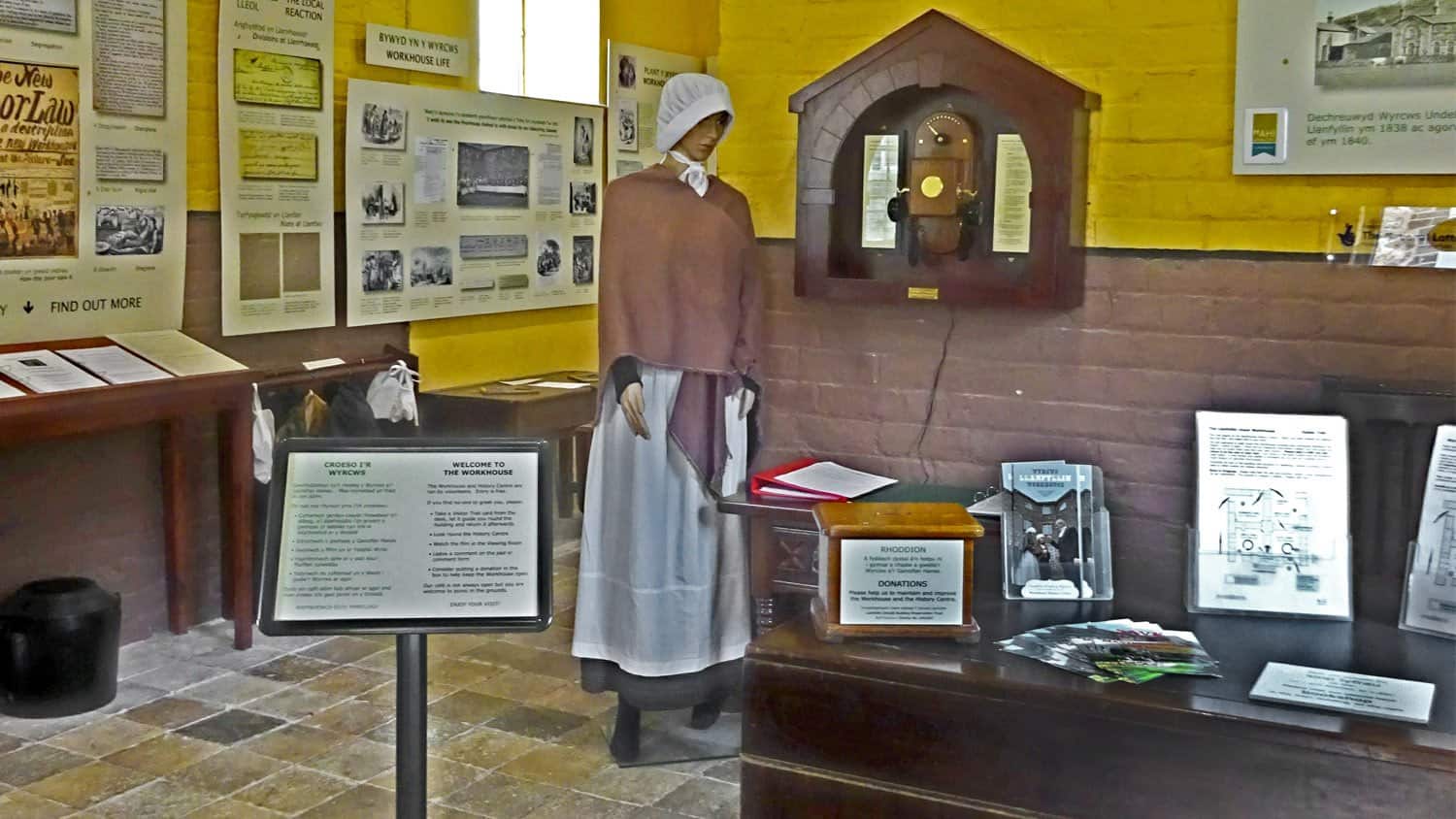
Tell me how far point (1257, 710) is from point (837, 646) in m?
0.56

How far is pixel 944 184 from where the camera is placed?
3.26 metres

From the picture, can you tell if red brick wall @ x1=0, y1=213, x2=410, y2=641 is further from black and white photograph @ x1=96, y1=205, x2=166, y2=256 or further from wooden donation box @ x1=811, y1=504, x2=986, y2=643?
wooden donation box @ x1=811, y1=504, x2=986, y2=643

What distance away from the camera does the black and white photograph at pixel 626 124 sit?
6.89 metres

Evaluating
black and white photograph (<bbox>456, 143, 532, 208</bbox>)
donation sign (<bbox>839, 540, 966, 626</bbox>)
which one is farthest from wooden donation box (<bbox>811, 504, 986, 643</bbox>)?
black and white photograph (<bbox>456, 143, 532, 208</bbox>)

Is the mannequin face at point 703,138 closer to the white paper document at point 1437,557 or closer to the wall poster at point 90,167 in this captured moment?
the white paper document at point 1437,557

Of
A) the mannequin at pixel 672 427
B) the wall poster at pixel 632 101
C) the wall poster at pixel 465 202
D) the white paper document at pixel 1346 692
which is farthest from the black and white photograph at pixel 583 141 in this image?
the white paper document at pixel 1346 692

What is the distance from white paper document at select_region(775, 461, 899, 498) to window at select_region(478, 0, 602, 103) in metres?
3.36

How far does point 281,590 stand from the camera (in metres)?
2.06

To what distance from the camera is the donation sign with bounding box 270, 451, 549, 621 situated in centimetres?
207

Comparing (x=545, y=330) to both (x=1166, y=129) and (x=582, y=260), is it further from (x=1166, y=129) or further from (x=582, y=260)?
(x=1166, y=129)

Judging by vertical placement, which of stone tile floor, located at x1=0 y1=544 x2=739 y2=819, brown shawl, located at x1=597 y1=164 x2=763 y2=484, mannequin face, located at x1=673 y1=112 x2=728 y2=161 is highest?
mannequin face, located at x1=673 y1=112 x2=728 y2=161

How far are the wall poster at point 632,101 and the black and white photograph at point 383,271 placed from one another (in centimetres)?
147

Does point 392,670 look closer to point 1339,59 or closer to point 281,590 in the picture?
point 281,590

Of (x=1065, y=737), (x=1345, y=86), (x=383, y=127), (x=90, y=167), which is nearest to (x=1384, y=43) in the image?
(x=1345, y=86)
